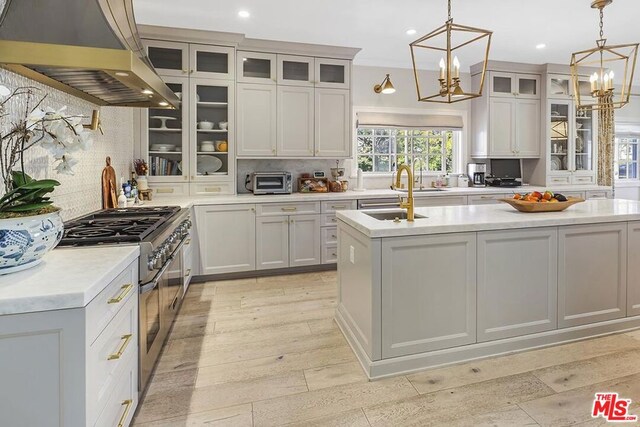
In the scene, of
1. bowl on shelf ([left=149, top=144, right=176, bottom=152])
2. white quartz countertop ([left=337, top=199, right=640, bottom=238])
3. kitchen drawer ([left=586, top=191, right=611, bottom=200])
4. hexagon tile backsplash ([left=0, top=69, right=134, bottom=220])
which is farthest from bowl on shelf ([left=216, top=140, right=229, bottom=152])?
kitchen drawer ([left=586, top=191, right=611, bottom=200])

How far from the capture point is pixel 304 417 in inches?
72.6

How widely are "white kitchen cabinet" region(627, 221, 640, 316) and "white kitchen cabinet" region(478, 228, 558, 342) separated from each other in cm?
68

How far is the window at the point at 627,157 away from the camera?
21.6 ft

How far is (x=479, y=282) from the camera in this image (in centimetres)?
232

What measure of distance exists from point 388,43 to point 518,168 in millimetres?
3004

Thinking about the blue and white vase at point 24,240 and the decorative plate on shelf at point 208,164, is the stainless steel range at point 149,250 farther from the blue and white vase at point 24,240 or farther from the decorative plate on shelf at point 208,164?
the decorative plate on shelf at point 208,164

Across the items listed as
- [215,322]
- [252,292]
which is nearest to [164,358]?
[215,322]

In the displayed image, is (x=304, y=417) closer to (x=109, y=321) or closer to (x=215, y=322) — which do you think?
(x=109, y=321)

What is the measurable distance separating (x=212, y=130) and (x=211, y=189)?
26.6 inches

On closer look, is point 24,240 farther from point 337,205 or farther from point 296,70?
point 296,70

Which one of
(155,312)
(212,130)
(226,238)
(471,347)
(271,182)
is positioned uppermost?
(212,130)

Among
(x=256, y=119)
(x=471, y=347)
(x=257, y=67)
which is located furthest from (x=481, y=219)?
(x=257, y=67)

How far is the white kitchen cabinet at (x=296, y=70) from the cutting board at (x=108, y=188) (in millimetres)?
2131

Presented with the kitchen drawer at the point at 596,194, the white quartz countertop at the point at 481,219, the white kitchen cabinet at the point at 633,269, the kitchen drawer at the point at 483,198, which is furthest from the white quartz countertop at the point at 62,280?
the kitchen drawer at the point at 596,194
